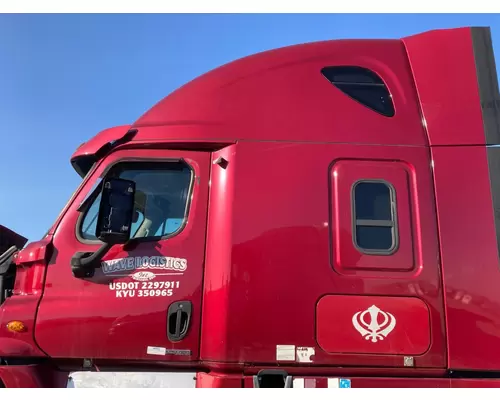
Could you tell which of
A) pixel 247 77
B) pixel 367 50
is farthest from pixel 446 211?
pixel 247 77

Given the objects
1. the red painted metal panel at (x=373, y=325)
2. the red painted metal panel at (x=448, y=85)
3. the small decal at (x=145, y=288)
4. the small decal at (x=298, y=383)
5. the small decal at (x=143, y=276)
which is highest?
the red painted metal panel at (x=448, y=85)

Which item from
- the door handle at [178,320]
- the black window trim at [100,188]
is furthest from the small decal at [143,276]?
the black window trim at [100,188]

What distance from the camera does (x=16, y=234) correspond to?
4949 mm

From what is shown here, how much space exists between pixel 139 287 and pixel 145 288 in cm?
4

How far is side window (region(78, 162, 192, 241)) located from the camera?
11.6 feet

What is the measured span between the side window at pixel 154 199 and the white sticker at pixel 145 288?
13.1 inches

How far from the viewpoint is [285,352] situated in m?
3.21

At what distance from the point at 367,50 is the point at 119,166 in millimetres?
2069

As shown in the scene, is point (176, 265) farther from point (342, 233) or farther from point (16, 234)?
point (16, 234)

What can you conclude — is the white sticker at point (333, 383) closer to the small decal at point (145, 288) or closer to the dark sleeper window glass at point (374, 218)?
the dark sleeper window glass at point (374, 218)

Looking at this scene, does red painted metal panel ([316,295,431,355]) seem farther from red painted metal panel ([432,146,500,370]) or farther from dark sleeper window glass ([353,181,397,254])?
dark sleeper window glass ([353,181,397,254])

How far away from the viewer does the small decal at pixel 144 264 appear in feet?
11.1

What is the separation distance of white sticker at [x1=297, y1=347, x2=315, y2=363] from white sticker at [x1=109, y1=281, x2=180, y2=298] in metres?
0.88

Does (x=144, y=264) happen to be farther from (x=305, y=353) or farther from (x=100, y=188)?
(x=305, y=353)
